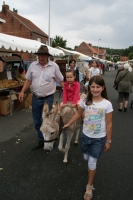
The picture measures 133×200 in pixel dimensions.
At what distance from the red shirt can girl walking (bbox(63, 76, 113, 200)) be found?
3.07 ft

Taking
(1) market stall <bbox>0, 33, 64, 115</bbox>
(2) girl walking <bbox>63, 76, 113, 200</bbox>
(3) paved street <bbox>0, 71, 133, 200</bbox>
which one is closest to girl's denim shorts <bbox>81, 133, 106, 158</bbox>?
(2) girl walking <bbox>63, 76, 113, 200</bbox>

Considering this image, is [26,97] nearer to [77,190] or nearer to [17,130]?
[17,130]

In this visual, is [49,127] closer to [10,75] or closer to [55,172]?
[55,172]

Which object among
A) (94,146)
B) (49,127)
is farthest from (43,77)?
(94,146)

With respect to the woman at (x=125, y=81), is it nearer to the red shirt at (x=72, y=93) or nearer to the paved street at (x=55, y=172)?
the paved street at (x=55, y=172)

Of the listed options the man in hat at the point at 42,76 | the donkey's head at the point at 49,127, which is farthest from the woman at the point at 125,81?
the donkey's head at the point at 49,127

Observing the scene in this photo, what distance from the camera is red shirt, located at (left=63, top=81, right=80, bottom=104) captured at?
11.6 ft

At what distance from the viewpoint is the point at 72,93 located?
3.62 meters

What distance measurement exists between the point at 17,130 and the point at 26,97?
2.57 meters

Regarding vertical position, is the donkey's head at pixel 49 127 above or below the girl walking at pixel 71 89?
below

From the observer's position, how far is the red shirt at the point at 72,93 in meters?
3.55

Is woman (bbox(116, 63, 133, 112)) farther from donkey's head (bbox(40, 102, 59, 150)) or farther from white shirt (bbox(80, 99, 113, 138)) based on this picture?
white shirt (bbox(80, 99, 113, 138))

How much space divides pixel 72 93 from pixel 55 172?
1.56 m

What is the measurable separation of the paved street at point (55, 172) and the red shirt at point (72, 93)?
1277 millimetres
